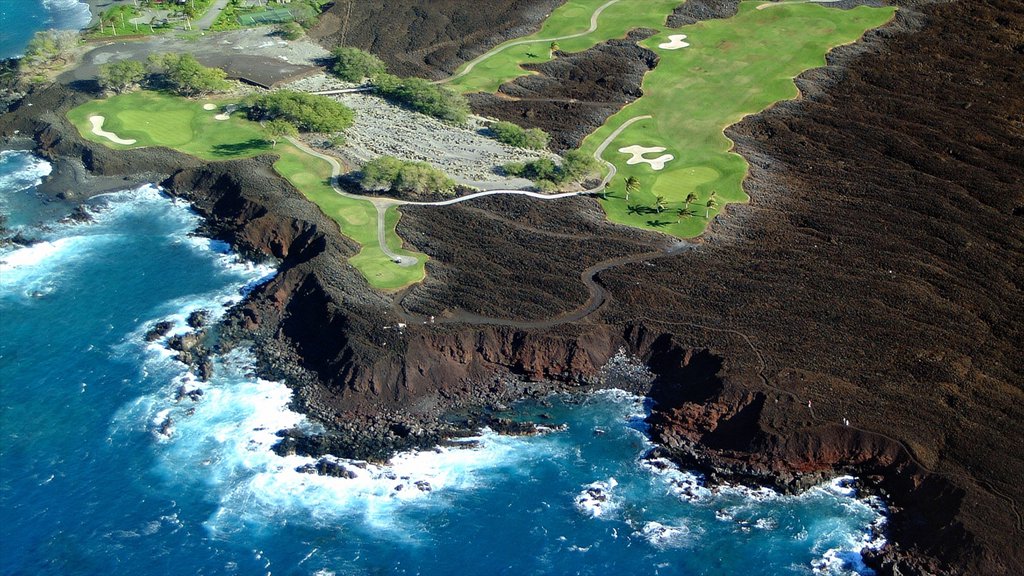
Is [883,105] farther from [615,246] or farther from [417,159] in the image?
[417,159]

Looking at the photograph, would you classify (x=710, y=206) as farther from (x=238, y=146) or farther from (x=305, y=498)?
(x=238, y=146)

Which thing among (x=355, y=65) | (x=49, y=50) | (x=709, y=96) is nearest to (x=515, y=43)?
(x=355, y=65)

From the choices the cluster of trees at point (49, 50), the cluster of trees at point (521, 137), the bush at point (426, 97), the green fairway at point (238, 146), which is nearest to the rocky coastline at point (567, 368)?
the green fairway at point (238, 146)

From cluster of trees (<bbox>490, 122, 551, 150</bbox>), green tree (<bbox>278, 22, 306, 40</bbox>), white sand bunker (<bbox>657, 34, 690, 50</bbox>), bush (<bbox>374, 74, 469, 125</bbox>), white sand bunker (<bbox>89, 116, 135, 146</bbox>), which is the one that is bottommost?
white sand bunker (<bbox>89, 116, 135, 146</bbox>)

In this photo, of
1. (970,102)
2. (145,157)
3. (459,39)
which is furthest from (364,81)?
(970,102)

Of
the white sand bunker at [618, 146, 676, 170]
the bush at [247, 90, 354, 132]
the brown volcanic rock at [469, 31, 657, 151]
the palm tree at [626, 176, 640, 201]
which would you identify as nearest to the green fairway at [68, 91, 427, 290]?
the bush at [247, 90, 354, 132]

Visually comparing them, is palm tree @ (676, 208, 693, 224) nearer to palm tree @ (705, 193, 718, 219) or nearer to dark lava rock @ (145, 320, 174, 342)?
palm tree @ (705, 193, 718, 219)
